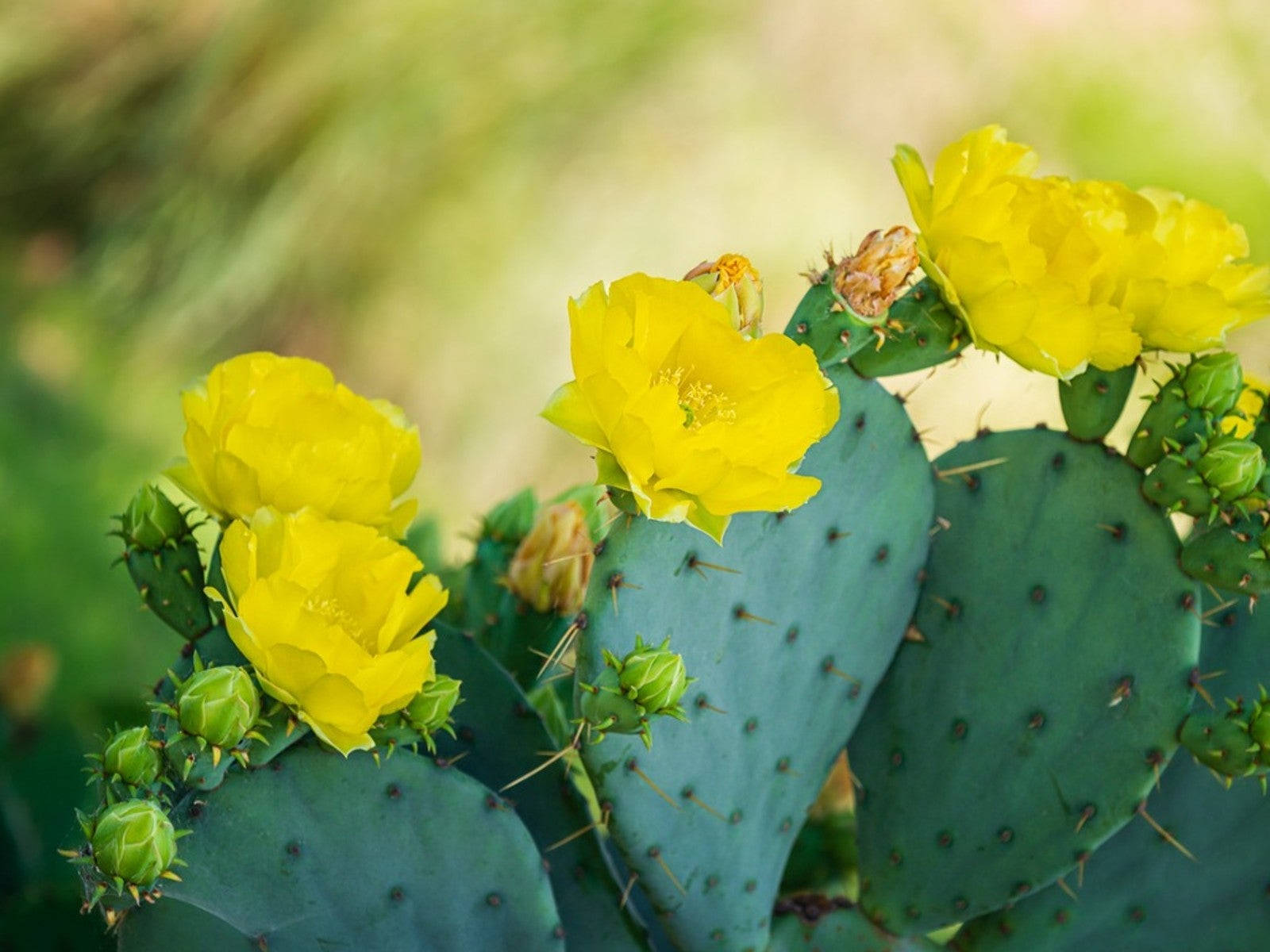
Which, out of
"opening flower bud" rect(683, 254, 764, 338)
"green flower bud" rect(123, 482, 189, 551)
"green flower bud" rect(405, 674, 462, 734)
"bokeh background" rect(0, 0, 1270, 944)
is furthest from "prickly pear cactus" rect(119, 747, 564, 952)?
"bokeh background" rect(0, 0, 1270, 944)

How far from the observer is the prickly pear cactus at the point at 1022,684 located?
2.46 feet

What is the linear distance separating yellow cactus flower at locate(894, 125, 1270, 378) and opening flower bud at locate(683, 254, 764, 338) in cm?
11

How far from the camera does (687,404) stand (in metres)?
0.59

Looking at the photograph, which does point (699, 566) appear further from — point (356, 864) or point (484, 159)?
point (484, 159)

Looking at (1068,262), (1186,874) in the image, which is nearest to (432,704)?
(1068,262)

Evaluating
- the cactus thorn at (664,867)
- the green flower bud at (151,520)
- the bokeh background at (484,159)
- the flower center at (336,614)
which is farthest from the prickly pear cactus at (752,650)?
the bokeh background at (484,159)

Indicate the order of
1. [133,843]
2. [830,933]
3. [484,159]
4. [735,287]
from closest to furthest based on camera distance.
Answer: [133,843] → [735,287] → [830,933] → [484,159]

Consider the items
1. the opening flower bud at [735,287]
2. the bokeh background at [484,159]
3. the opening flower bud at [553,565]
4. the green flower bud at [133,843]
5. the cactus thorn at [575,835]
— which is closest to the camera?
the green flower bud at [133,843]

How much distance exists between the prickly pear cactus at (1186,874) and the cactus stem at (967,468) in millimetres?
170

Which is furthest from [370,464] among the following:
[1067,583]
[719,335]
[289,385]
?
[1067,583]

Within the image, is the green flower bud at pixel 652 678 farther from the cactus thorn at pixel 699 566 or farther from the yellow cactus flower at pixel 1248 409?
the yellow cactus flower at pixel 1248 409

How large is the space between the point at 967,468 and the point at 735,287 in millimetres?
253

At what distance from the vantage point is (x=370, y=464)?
0.63 meters

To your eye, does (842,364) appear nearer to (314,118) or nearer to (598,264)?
(598,264)
